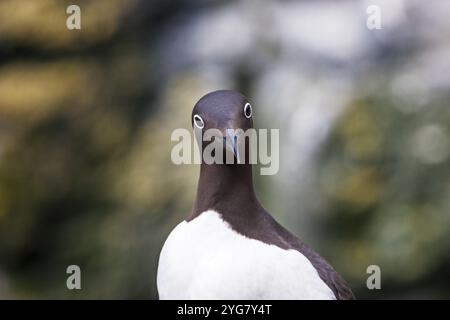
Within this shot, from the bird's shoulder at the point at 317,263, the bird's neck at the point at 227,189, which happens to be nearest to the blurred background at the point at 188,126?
the bird's shoulder at the point at 317,263

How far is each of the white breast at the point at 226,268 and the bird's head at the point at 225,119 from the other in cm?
21

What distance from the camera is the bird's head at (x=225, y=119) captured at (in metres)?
2.08

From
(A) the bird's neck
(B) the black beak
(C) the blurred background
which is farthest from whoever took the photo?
(C) the blurred background

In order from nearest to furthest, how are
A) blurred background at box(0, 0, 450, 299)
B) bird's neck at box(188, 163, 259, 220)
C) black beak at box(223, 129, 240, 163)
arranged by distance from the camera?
black beak at box(223, 129, 240, 163)
bird's neck at box(188, 163, 259, 220)
blurred background at box(0, 0, 450, 299)

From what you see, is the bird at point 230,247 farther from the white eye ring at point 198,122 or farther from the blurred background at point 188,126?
the blurred background at point 188,126

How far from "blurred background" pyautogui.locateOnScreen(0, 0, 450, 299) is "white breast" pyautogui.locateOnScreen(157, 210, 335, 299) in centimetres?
195

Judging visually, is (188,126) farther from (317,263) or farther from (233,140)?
(233,140)

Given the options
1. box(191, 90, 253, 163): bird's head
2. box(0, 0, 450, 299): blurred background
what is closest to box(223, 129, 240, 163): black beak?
box(191, 90, 253, 163): bird's head

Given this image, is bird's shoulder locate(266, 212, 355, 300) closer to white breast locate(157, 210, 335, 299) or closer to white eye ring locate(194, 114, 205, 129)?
white breast locate(157, 210, 335, 299)

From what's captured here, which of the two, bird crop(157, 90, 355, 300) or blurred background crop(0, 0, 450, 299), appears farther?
blurred background crop(0, 0, 450, 299)

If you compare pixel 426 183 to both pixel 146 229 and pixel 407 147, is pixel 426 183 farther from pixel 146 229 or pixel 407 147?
pixel 146 229

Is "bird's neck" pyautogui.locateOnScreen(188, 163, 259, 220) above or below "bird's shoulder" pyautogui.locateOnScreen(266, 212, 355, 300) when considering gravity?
above

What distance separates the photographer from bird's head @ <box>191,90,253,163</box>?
208cm

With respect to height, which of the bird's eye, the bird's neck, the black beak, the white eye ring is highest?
the bird's eye
